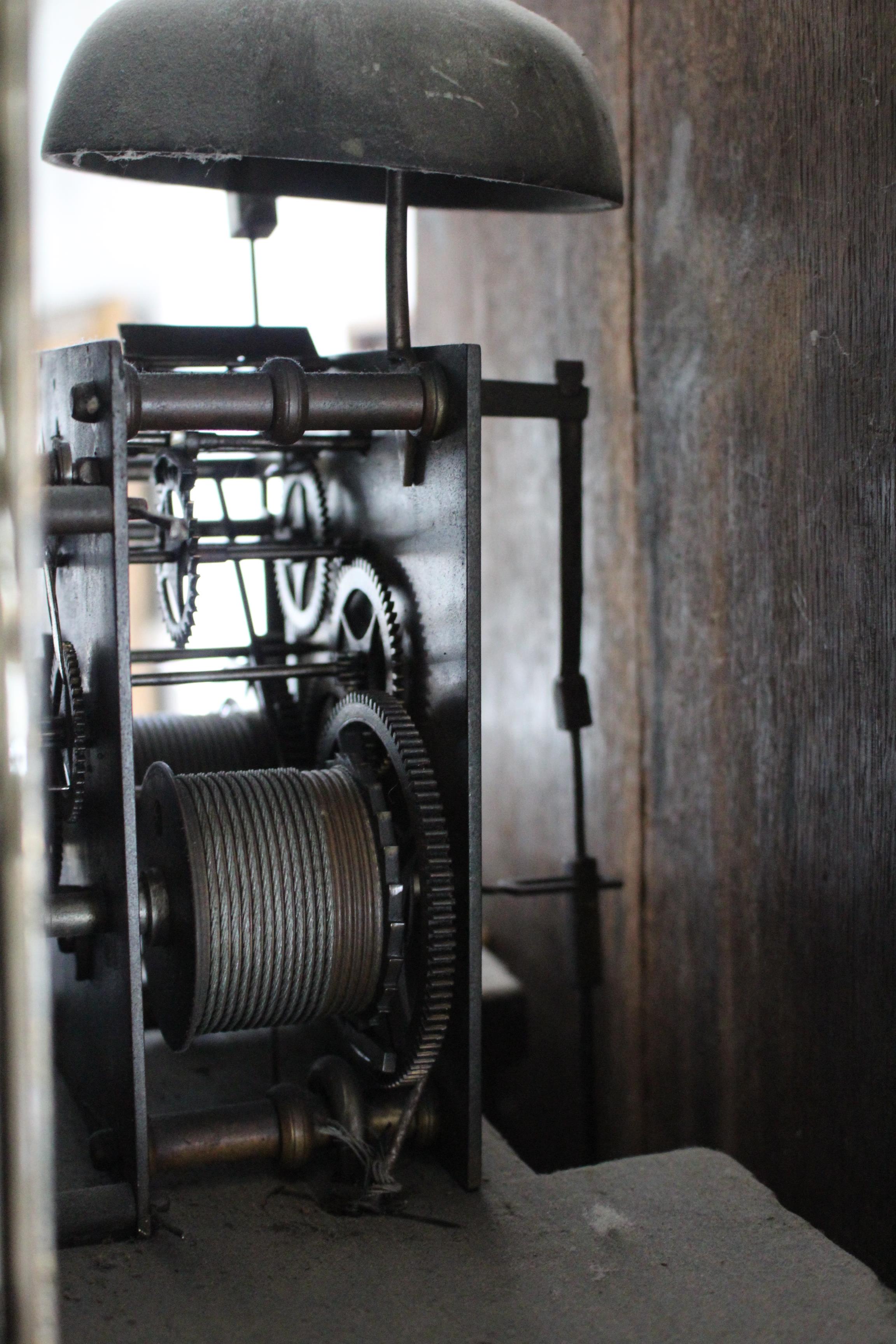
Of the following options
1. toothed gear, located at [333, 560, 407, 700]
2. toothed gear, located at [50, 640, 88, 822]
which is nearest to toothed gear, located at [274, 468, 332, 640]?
toothed gear, located at [333, 560, 407, 700]

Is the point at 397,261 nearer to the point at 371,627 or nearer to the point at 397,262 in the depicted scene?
the point at 397,262

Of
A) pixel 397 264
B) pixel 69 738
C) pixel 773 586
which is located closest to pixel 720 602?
pixel 773 586

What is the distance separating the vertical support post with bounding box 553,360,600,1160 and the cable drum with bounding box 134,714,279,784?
0.47 m

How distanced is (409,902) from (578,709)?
736 mm

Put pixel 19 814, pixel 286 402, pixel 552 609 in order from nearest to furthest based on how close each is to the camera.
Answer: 1. pixel 19 814
2. pixel 286 402
3. pixel 552 609

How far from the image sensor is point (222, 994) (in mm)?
1482

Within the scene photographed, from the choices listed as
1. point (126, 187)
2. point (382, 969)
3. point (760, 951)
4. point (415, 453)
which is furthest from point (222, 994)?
point (126, 187)

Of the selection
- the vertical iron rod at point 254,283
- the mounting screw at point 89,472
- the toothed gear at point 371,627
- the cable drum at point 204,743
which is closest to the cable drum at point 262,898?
the toothed gear at point 371,627

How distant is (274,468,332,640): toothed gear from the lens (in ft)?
6.61

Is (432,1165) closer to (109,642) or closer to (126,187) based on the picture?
(109,642)

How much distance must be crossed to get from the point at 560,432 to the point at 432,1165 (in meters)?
1.08

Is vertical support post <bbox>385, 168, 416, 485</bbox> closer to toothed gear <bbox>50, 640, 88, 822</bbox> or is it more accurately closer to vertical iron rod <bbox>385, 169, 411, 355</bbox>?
vertical iron rod <bbox>385, 169, 411, 355</bbox>

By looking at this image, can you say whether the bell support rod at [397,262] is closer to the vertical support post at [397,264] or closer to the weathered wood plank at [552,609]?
the vertical support post at [397,264]

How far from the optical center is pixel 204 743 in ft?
6.81
